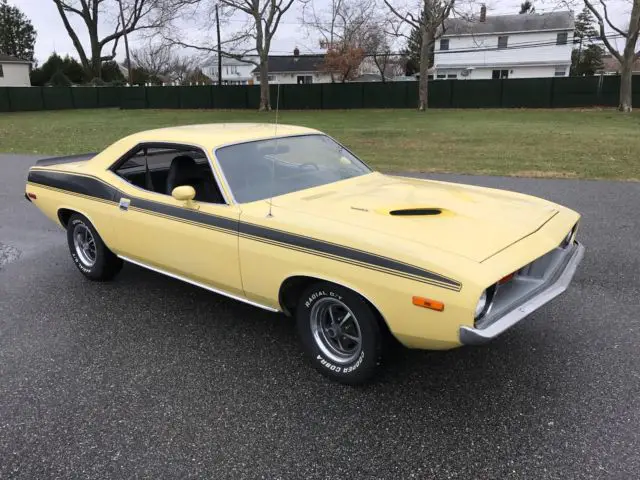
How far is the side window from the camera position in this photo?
12.9 ft

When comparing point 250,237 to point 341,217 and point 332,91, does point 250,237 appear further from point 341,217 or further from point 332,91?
point 332,91

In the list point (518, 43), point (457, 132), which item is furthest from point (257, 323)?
point (518, 43)

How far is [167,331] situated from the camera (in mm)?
3906

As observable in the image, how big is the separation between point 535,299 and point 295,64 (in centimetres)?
6608

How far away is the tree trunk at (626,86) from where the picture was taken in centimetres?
2831

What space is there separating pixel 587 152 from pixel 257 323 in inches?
465

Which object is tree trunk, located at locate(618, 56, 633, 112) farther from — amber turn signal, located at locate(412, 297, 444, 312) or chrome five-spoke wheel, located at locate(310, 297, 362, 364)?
amber turn signal, located at locate(412, 297, 444, 312)

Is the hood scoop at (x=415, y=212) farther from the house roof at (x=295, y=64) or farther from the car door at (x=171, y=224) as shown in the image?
the house roof at (x=295, y=64)

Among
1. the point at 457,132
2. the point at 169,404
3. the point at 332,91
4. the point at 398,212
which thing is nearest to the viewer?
the point at 169,404

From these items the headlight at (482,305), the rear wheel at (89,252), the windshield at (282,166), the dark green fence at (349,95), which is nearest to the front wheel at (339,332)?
the headlight at (482,305)

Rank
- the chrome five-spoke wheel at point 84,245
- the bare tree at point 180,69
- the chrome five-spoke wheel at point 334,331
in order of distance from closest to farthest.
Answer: the chrome five-spoke wheel at point 334,331, the chrome five-spoke wheel at point 84,245, the bare tree at point 180,69

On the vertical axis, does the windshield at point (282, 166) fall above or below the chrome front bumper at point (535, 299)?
above

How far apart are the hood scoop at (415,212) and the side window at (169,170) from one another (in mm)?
1195

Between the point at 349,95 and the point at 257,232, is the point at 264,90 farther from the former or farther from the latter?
the point at 257,232
